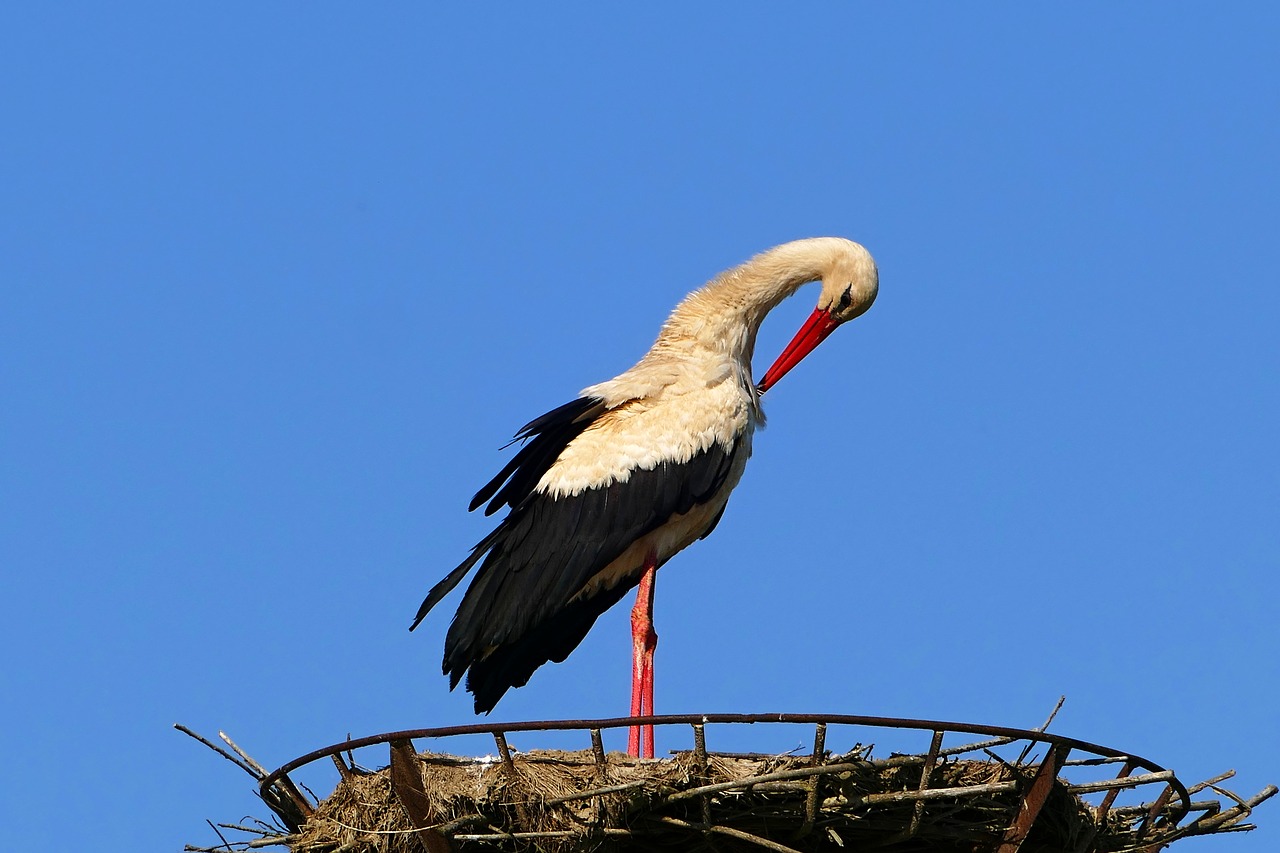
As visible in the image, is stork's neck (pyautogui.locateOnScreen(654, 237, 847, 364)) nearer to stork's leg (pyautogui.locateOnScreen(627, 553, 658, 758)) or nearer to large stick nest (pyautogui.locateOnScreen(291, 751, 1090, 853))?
stork's leg (pyautogui.locateOnScreen(627, 553, 658, 758))

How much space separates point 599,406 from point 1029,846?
11.8 ft

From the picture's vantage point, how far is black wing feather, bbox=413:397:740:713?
32.3 feet

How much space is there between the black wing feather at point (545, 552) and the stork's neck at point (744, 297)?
78 centimetres

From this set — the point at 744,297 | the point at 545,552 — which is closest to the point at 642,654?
the point at 545,552

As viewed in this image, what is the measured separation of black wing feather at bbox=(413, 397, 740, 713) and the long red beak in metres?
1.08

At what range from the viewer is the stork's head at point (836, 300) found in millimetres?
11227

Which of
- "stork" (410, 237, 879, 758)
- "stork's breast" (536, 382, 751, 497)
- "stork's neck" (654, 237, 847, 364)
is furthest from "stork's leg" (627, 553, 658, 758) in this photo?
"stork's neck" (654, 237, 847, 364)

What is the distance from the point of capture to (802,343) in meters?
11.4

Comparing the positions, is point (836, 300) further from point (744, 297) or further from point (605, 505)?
point (605, 505)

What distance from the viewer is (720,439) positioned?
1028 cm

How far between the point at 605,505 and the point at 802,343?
200 cm

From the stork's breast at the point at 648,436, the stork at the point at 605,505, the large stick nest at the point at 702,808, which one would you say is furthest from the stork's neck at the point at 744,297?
the large stick nest at the point at 702,808

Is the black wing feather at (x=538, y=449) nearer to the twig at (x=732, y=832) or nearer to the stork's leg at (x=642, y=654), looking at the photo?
the stork's leg at (x=642, y=654)

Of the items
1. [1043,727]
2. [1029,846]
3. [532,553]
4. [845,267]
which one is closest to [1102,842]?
[1029,846]
